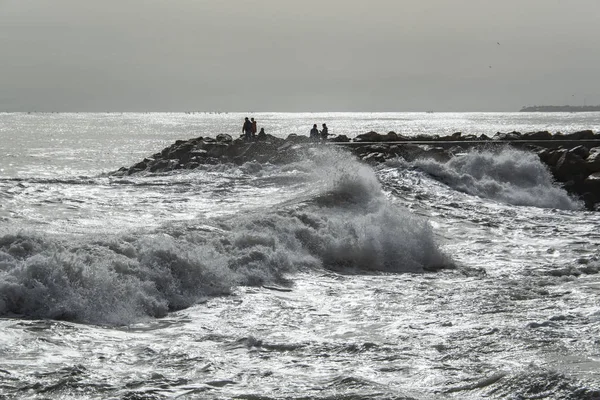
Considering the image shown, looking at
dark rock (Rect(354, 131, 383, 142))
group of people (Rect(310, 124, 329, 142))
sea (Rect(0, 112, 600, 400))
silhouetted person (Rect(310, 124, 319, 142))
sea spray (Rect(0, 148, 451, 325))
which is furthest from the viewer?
dark rock (Rect(354, 131, 383, 142))

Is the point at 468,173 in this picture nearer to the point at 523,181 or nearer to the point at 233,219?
the point at 523,181

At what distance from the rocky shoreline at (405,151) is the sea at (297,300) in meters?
5.47

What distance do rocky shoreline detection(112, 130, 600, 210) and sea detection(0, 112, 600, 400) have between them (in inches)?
215

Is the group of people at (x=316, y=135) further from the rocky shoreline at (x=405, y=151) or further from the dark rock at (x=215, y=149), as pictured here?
the dark rock at (x=215, y=149)

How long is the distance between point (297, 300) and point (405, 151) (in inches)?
695

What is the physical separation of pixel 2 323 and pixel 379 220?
8.32m

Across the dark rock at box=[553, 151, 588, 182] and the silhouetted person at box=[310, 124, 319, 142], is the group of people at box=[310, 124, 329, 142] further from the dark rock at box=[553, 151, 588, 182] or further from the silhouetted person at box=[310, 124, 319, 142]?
the dark rock at box=[553, 151, 588, 182]

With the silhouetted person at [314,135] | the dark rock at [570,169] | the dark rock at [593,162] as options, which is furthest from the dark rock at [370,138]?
the dark rock at [593,162]

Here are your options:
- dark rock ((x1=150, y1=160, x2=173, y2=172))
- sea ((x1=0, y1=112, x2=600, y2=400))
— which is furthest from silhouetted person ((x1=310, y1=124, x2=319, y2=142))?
sea ((x1=0, y1=112, x2=600, y2=400))

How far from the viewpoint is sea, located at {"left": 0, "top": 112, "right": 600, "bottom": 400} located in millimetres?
5895

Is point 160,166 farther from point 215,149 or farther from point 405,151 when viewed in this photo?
point 405,151

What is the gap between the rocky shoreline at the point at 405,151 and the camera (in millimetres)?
22094

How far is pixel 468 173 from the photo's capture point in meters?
23.0

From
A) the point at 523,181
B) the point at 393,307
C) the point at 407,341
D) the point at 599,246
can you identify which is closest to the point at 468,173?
the point at 523,181
